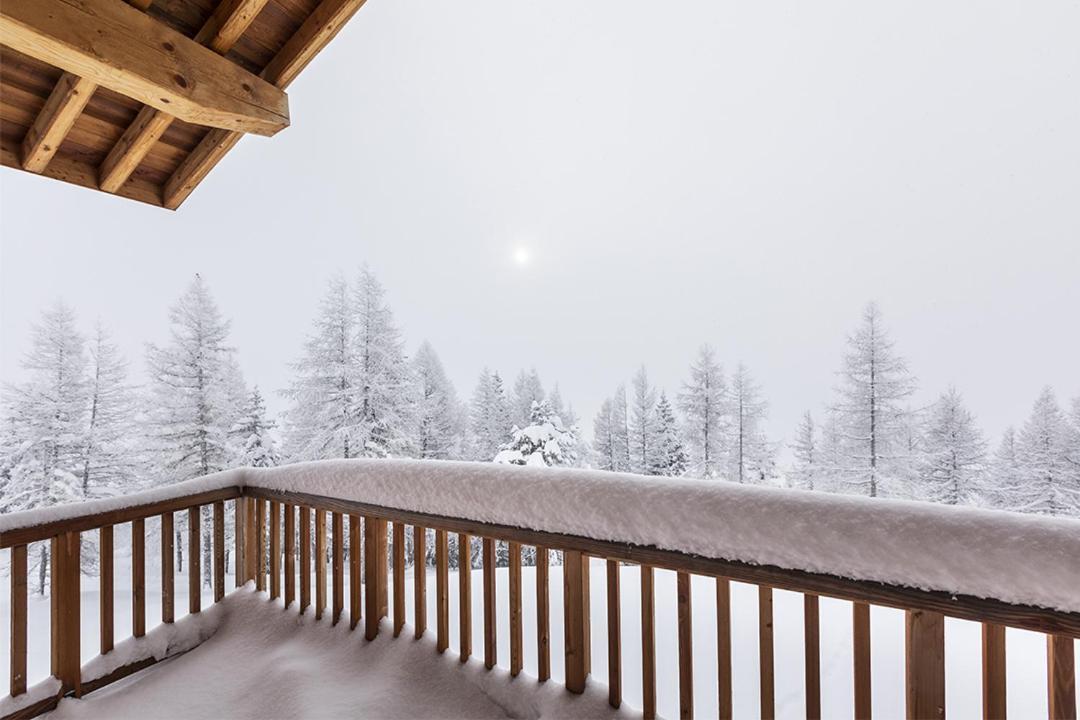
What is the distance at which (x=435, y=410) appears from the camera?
17250 millimetres

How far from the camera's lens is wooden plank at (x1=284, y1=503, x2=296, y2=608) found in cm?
269

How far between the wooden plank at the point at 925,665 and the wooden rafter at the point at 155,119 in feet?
10.7

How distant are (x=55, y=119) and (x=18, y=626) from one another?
222 cm

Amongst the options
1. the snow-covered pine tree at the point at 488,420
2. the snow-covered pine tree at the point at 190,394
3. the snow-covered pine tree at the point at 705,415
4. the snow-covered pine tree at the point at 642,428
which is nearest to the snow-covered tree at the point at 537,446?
the snow-covered pine tree at the point at 488,420

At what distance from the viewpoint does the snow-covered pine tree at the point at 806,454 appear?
1773 cm

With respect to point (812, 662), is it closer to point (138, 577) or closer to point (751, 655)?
point (751, 655)

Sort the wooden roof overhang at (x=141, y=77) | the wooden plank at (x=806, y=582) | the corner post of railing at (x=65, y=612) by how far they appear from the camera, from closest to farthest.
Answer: the wooden plank at (x=806, y=582) → the wooden roof overhang at (x=141, y=77) → the corner post of railing at (x=65, y=612)

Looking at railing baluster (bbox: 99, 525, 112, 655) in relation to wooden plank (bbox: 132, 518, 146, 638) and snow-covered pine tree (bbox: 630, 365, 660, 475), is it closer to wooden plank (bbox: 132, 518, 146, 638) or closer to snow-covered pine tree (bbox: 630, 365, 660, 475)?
wooden plank (bbox: 132, 518, 146, 638)

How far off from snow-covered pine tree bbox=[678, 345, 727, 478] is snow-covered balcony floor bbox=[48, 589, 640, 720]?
16.5 m

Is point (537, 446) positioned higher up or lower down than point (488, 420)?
lower down

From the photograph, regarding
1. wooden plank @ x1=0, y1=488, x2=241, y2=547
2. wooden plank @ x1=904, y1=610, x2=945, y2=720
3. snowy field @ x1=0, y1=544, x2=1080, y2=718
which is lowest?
snowy field @ x1=0, y1=544, x2=1080, y2=718

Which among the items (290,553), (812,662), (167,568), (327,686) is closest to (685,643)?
(812,662)

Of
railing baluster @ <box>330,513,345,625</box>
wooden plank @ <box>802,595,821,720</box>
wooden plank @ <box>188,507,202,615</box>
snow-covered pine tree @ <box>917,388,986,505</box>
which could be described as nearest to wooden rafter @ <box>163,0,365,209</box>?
wooden plank @ <box>188,507,202,615</box>

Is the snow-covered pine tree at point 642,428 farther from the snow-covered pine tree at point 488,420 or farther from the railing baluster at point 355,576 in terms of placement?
the railing baluster at point 355,576
